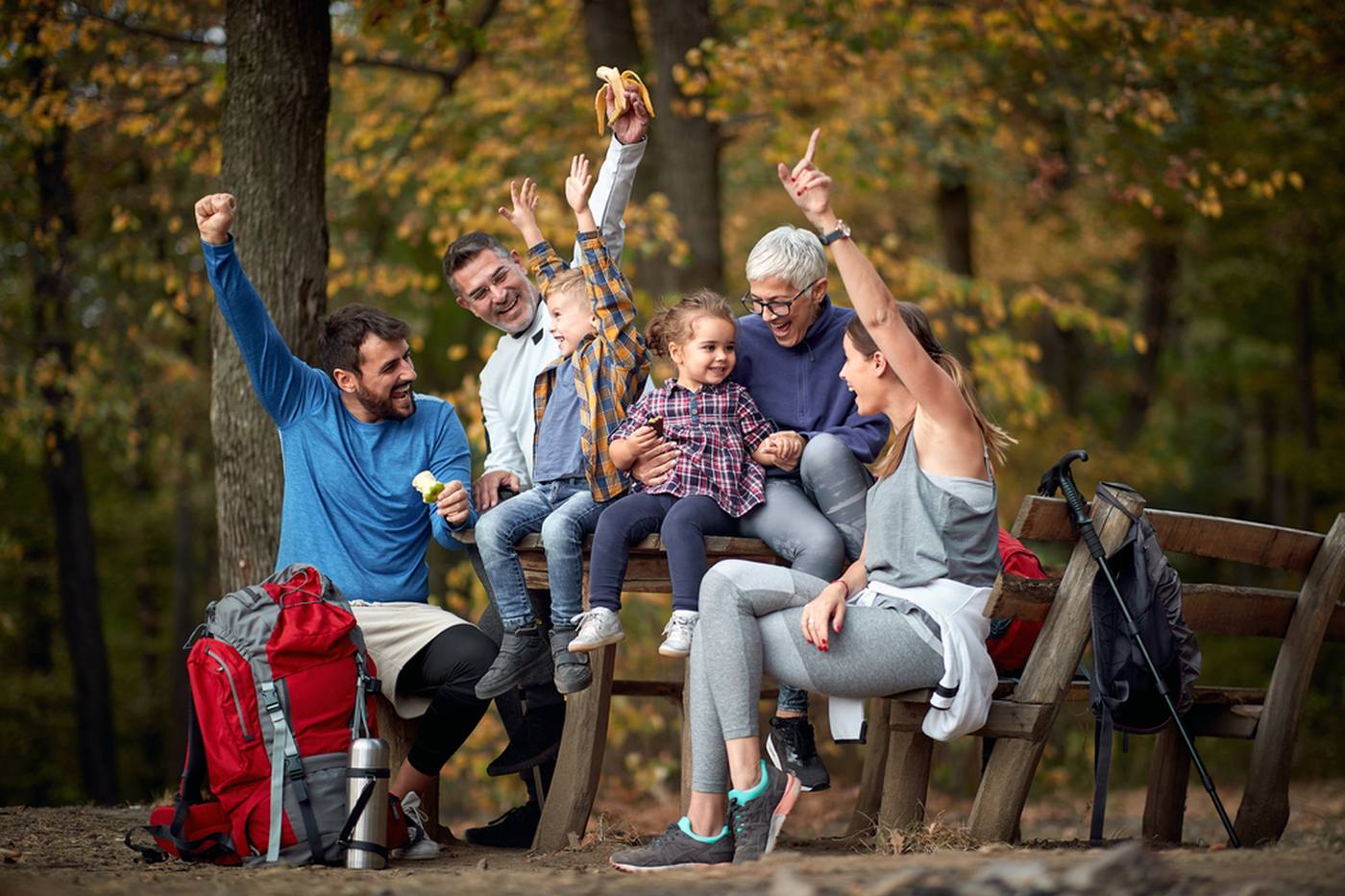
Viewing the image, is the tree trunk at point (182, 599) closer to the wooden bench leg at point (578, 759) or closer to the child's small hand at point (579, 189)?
the wooden bench leg at point (578, 759)

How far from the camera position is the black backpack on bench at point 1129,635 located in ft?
13.3

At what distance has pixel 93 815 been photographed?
596 cm

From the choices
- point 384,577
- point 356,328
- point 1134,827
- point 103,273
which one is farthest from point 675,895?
point 103,273

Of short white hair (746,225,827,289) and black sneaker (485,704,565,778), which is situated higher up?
short white hair (746,225,827,289)

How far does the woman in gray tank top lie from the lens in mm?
3871

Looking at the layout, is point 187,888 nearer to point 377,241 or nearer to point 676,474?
point 676,474

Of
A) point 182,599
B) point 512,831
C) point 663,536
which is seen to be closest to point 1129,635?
point 663,536

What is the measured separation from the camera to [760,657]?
3951 mm

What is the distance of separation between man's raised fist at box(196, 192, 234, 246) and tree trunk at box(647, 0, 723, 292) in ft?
17.6

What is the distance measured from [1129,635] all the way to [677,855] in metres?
1.48

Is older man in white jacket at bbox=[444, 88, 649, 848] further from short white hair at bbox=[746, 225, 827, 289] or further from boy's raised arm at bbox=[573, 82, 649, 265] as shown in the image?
short white hair at bbox=[746, 225, 827, 289]

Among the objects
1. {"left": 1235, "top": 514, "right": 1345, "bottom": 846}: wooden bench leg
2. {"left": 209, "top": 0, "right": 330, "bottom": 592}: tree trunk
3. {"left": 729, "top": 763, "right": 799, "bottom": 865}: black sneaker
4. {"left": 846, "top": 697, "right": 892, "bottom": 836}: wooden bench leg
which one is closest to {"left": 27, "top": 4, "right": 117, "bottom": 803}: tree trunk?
{"left": 209, "top": 0, "right": 330, "bottom": 592}: tree trunk

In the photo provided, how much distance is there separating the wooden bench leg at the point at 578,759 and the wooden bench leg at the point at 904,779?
3.37ft

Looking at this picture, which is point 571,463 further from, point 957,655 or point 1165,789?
point 1165,789
